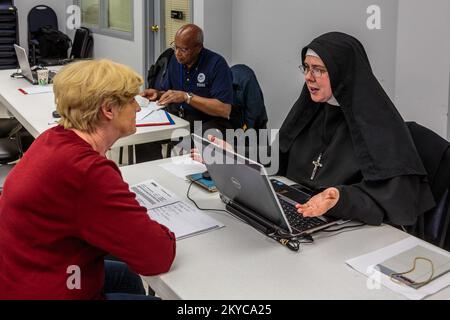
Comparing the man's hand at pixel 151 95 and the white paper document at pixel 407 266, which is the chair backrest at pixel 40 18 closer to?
the man's hand at pixel 151 95

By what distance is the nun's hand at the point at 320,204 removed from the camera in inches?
60.5

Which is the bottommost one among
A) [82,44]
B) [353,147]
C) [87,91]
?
[353,147]

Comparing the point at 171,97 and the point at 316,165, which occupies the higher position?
the point at 171,97

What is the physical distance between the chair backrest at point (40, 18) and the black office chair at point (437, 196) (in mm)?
6493

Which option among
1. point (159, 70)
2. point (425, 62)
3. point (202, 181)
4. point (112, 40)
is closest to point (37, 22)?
point (112, 40)

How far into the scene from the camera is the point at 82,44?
6867mm

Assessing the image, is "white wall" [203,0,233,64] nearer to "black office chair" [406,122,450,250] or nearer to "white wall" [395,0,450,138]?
"white wall" [395,0,450,138]

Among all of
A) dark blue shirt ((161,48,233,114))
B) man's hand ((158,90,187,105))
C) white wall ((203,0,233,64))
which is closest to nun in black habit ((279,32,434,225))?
man's hand ((158,90,187,105))

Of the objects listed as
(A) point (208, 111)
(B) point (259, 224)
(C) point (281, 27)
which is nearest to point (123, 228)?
(B) point (259, 224)

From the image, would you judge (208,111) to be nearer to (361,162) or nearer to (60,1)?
(361,162)

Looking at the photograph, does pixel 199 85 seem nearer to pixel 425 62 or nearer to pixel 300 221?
pixel 425 62

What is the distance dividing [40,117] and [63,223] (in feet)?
6.08

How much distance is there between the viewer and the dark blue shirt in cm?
329
